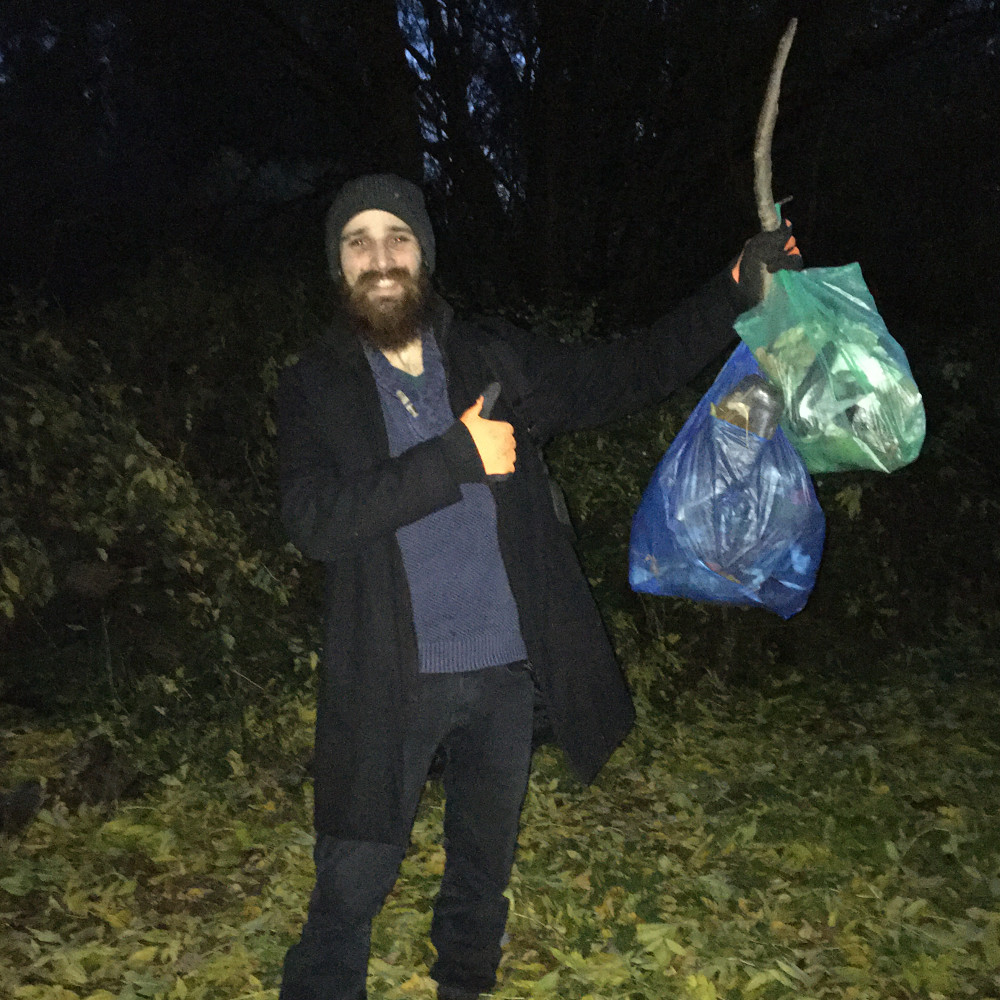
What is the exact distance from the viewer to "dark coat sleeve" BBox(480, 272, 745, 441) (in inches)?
89.3

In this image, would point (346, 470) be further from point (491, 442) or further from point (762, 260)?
point (762, 260)

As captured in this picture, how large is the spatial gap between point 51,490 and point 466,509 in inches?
148

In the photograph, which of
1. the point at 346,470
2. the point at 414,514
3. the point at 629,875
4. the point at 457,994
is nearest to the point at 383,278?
the point at 346,470

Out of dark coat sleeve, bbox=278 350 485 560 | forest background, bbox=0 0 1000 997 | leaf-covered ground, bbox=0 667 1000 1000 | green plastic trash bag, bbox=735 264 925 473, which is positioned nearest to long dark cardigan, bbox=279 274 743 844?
dark coat sleeve, bbox=278 350 485 560

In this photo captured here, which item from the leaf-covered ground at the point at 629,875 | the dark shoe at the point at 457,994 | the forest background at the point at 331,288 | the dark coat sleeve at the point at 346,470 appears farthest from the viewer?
the forest background at the point at 331,288

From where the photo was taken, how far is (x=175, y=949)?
321cm

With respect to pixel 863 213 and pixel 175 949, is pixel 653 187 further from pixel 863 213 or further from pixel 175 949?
pixel 175 949

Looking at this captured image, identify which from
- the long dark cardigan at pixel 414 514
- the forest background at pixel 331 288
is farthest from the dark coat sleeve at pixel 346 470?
the forest background at pixel 331 288

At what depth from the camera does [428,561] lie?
2.15m

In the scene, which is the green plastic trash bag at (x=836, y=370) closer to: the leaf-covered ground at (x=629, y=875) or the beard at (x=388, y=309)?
the beard at (x=388, y=309)

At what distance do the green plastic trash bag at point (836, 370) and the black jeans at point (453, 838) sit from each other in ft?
3.05

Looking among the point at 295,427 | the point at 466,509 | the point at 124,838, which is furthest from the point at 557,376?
the point at 124,838

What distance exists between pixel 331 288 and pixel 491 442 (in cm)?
493

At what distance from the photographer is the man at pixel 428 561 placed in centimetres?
209
